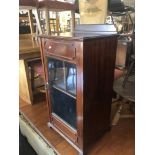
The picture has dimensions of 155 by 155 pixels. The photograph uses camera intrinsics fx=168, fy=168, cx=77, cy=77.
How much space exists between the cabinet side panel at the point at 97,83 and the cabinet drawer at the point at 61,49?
0.09 meters

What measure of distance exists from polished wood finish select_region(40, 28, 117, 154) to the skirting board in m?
0.17

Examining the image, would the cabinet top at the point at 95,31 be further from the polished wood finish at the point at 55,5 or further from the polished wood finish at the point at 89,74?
the polished wood finish at the point at 55,5

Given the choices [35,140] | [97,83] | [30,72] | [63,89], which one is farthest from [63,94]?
[30,72]

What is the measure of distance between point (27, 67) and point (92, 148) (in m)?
1.00

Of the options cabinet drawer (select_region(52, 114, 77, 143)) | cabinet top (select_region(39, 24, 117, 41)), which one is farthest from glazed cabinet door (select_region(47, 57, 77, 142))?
cabinet top (select_region(39, 24, 117, 41))

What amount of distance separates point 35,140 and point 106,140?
0.57m

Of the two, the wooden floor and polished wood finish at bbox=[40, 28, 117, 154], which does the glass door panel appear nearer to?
polished wood finish at bbox=[40, 28, 117, 154]

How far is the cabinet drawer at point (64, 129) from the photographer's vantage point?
→ 1.19 metres

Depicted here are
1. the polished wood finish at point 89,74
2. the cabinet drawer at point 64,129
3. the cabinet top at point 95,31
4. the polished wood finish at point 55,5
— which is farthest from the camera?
the polished wood finish at point 55,5

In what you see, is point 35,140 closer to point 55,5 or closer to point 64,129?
point 64,129

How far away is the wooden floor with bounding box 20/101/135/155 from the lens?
3.99ft

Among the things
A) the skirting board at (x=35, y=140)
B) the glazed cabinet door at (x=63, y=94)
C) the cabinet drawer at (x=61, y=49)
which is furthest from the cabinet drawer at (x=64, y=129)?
the cabinet drawer at (x=61, y=49)

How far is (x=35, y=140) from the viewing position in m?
1.37
